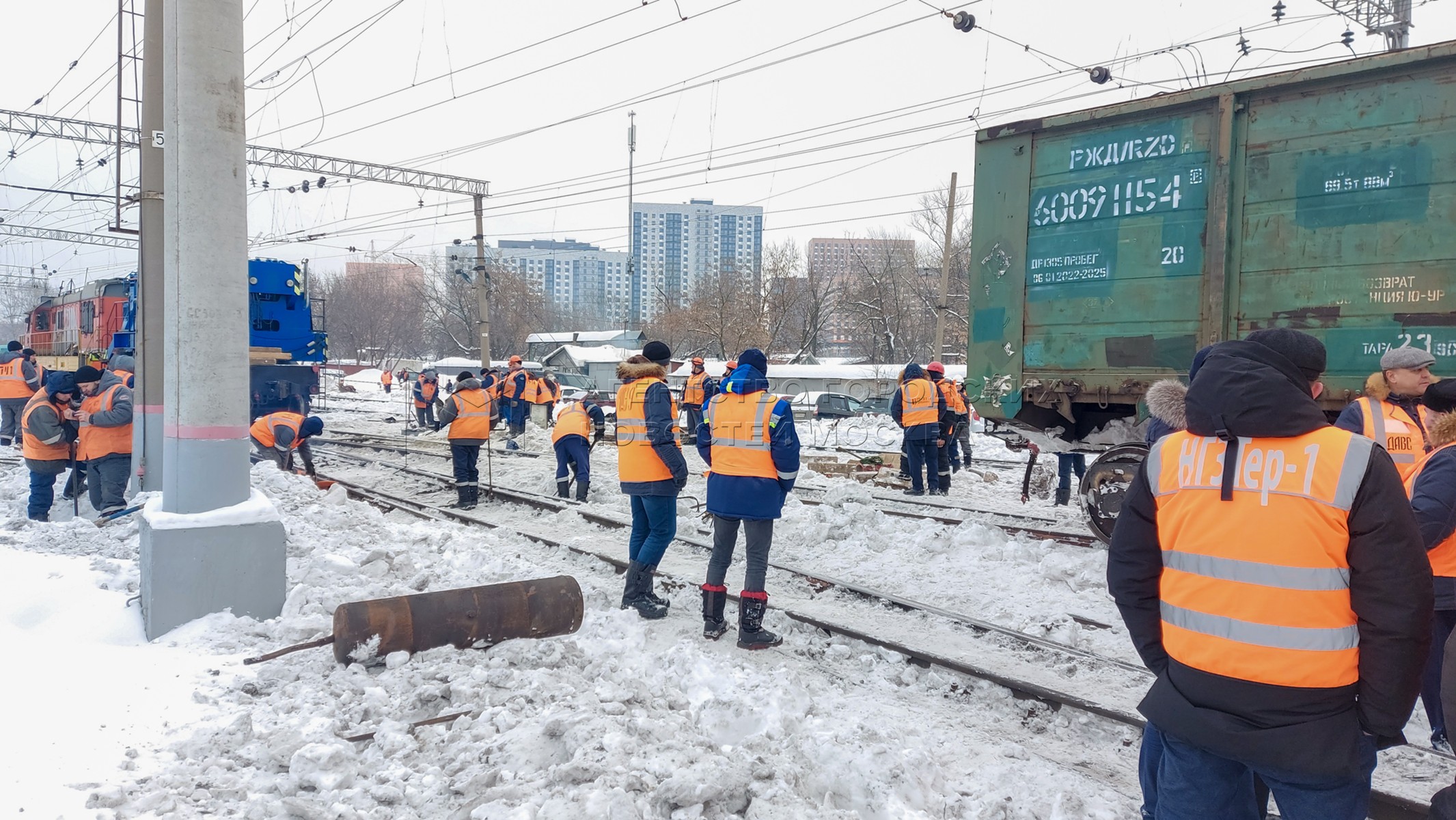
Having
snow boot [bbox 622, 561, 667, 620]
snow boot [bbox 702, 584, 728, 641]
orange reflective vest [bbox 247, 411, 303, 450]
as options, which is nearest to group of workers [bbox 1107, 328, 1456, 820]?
snow boot [bbox 702, 584, 728, 641]

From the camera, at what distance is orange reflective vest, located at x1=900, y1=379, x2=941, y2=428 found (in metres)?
12.1

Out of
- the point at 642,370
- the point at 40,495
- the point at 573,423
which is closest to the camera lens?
the point at 642,370

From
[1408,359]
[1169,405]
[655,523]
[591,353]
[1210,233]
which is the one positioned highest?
[1210,233]

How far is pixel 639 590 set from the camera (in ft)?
21.7

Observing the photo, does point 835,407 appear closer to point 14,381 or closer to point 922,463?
point 922,463

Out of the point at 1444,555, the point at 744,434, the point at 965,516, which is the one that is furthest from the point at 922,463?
the point at 1444,555

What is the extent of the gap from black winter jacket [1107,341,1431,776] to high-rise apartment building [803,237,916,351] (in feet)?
141

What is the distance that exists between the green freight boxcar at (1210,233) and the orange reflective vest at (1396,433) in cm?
211

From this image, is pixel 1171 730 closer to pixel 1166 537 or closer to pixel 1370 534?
pixel 1166 537

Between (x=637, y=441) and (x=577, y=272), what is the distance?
119155mm

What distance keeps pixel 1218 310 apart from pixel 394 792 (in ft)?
22.9

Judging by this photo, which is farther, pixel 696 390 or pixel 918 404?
pixel 696 390

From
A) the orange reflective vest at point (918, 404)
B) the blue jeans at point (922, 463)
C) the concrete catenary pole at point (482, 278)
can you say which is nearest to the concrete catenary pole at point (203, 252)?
the orange reflective vest at point (918, 404)

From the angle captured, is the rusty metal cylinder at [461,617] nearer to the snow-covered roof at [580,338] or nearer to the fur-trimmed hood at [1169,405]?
the fur-trimmed hood at [1169,405]
